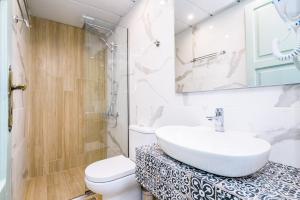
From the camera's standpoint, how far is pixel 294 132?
79 cm

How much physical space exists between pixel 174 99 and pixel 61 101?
1913mm

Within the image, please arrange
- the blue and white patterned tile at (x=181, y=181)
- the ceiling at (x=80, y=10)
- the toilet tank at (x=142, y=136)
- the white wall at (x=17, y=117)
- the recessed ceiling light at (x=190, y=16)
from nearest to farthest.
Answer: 1. the blue and white patterned tile at (x=181, y=181)
2. the white wall at (x=17, y=117)
3. the recessed ceiling light at (x=190, y=16)
4. the toilet tank at (x=142, y=136)
5. the ceiling at (x=80, y=10)

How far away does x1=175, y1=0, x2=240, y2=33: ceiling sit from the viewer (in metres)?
1.17

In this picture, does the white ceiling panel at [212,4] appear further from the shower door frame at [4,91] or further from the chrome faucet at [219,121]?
the shower door frame at [4,91]

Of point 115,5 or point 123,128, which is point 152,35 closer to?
point 115,5

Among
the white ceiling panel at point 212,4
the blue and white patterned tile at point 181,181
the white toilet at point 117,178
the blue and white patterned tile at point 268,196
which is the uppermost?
the white ceiling panel at point 212,4

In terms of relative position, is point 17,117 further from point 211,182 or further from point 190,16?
point 190,16

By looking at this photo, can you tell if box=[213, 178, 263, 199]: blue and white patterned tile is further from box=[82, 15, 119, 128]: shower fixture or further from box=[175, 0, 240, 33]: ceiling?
box=[82, 15, 119, 128]: shower fixture

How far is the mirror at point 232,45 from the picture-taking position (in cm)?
85

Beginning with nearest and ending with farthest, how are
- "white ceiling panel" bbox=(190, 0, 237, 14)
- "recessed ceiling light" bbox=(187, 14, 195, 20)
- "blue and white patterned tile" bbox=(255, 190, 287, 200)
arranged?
"blue and white patterned tile" bbox=(255, 190, 287, 200) < "white ceiling panel" bbox=(190, 0, 237, 14) < "recessed ceiling light" bbox=(187, 14, 195, 20)

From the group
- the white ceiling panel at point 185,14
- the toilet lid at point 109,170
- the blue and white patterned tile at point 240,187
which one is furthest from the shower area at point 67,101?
the blue and white patterned tile at point 240,187

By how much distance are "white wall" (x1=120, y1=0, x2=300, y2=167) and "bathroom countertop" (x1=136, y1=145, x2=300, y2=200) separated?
0.59 ft

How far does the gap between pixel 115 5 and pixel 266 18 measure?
1786 mm

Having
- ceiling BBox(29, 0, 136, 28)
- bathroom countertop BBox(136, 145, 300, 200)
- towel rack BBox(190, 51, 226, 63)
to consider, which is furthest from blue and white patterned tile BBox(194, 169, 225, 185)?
ceiling BBox(29, 0, 136, 28)
